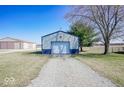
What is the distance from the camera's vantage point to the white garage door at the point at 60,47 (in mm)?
18469

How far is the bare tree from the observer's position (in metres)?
17.6

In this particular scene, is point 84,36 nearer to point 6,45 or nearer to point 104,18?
point 104,18

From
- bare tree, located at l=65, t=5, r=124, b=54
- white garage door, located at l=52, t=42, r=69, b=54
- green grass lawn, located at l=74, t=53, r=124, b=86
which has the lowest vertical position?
green grass lawn, located at l=74, t=53, r=124, b=86

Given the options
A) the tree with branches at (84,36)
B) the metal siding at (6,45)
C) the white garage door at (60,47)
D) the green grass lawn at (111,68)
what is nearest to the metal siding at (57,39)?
the white garage door at (60,47)

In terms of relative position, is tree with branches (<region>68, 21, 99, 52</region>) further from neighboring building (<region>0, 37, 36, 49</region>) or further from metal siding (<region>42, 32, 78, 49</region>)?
neighboring building (<region>0, 37, 36, 49</region>)

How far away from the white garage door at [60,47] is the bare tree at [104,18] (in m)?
2.70

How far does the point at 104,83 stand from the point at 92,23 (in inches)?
542

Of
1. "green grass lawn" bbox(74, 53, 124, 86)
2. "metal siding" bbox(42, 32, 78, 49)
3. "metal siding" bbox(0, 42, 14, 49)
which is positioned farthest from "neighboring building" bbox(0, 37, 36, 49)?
"green grass lawn" bbox(74, 53, 124, 86)

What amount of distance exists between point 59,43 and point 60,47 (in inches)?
18.0

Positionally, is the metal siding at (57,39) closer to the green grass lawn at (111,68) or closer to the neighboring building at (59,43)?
the neighboring building at (59,43)

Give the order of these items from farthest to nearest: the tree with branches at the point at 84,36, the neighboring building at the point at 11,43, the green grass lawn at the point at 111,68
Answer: the neighboring building at the point at 11,43 < the tree with branches at the point at 84,36 < the green grass lawn at the point at 111,68

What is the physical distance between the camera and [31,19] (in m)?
11.1

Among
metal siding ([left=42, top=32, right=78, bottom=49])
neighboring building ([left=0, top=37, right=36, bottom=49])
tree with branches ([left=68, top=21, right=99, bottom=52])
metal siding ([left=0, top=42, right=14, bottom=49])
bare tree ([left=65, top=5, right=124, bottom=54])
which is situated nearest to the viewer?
bare tree ([left=65, top=5, right=124, bottom=54])

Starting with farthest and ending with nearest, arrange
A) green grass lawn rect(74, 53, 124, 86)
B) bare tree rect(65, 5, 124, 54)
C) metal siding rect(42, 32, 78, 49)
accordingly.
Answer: metal siding rect(42, 32, 78, 49) → bare tree rect(65, 5, 124, 54) → green grass lawn rect(74, 53, 124, 86)
